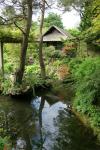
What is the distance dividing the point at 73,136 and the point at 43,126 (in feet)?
5.43

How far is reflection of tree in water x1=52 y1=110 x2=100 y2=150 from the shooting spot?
34.0 feet

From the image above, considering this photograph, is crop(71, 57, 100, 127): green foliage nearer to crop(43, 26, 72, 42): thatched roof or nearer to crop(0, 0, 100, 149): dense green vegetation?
crop(0, 0, 100, 149): dense green vegetation

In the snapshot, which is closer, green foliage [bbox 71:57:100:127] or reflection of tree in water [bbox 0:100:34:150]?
reflection of tree in water [bbox 0:100:34:150]

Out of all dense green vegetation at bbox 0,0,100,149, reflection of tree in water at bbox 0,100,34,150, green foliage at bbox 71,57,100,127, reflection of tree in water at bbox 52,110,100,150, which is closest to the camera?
reflection of tree in water at bbox 52,110,100,150

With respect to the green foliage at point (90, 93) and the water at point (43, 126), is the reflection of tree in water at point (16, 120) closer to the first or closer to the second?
the water at point (43, 126)

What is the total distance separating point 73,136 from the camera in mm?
11469

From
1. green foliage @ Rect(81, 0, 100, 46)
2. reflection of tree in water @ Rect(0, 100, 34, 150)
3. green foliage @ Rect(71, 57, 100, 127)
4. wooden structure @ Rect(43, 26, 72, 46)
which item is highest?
green foliage @ Rect(81, 0, 100, 46)

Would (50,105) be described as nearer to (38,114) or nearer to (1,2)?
(38,114)

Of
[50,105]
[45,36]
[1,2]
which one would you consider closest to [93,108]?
[50,105]

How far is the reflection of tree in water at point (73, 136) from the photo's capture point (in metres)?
10.4

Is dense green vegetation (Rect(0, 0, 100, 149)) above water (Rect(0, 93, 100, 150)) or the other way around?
above

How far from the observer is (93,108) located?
1273 cm

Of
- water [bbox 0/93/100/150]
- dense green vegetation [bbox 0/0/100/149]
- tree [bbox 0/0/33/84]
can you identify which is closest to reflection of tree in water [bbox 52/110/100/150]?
water [bbox 0/93/100/150]

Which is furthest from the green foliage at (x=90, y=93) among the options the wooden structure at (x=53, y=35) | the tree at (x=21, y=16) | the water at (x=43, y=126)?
the wooden structure at (x=53, y=35)
